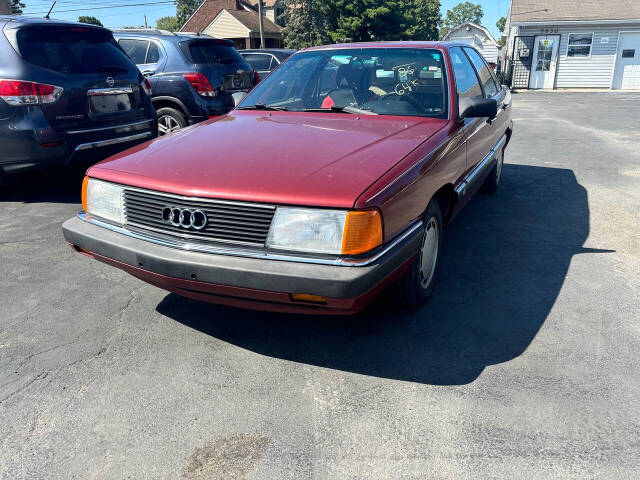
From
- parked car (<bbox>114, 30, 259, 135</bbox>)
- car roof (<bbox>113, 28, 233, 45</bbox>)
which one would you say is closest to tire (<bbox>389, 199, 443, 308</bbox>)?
parked car (<bbox>114, 30, 259, 135</bbox>)

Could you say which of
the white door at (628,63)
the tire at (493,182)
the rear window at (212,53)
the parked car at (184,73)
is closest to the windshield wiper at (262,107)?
the tire at (493,182)

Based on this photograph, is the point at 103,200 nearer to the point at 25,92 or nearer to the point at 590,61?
the point at 25,92

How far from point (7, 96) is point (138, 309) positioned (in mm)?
2843

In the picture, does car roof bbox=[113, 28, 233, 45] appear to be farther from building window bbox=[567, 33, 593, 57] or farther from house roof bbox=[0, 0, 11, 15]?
house roof bbox=[0, 0, 11, 15]

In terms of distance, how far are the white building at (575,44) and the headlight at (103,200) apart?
2120 centimetres

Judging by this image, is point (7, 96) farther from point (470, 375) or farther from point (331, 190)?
point (470, 375)

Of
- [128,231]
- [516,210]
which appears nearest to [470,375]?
[128,231]

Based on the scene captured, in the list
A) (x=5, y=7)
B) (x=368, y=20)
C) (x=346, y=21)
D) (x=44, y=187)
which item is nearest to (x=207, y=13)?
(x=346, y=21)

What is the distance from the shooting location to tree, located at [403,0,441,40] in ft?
131

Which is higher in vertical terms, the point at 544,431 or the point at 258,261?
the point at 258,261

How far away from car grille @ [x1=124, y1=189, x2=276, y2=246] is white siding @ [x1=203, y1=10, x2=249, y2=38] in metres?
43.8

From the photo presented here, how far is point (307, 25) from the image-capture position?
38.9 metres

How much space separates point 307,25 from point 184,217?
1570 inches

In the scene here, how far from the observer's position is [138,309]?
10.6 feet
